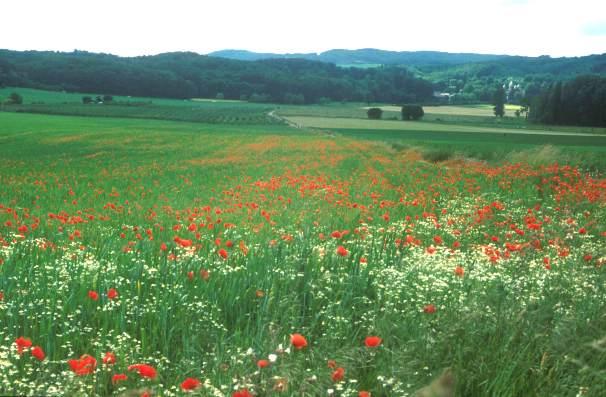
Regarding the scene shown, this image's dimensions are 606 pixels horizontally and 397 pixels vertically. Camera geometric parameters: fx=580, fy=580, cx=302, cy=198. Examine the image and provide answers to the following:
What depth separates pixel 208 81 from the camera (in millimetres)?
142375

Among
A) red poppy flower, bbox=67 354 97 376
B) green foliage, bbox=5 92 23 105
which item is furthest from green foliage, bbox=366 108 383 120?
red poppy flower, bbox=67 354 97 376

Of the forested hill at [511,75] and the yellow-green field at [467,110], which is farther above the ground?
the forested hill at [511,75]

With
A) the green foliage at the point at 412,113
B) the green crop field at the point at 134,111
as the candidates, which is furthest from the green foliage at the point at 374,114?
the green crop field at the point at 134,111

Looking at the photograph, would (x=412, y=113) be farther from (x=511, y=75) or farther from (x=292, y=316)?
(x=292, y=316)

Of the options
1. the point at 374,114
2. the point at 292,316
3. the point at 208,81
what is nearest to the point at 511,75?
the point at 374,114

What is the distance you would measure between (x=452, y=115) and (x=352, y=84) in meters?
51.4

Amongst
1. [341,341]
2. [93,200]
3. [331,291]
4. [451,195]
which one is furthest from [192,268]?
[451,195]

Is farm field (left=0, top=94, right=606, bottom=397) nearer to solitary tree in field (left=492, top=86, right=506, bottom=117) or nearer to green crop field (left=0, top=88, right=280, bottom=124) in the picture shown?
green crop field (left=0, top=88, right=280, bottom=124)

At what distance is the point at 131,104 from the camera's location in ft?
353

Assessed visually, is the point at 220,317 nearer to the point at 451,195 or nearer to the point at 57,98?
the point at 451,195

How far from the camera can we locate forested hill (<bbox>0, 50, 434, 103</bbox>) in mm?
126625

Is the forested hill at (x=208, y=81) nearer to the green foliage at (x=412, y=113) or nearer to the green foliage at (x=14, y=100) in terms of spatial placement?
the green foliage at (x=14, y=100)


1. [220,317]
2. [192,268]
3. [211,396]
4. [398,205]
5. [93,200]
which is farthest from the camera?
[93,200]

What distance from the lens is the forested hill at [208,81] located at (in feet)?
415
